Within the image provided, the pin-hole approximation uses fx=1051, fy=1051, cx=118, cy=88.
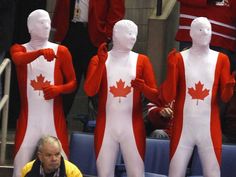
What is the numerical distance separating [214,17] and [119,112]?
5.71 ft

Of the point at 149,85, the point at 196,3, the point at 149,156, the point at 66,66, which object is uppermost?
the point at 196,3

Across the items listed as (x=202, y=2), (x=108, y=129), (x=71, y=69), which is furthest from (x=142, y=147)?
(x=202, y=2)

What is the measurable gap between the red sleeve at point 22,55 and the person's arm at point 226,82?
1.71 m

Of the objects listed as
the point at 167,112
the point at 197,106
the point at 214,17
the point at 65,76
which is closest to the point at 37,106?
the point at 65,76

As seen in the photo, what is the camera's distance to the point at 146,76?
984cm

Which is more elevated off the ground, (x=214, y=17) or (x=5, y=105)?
(x=214, y=17)

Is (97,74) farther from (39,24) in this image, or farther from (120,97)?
(39,24)

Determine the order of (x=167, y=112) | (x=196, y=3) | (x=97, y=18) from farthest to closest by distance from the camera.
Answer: (x=97, y=18)
(x=196, y=3)
(x=167, y=112)

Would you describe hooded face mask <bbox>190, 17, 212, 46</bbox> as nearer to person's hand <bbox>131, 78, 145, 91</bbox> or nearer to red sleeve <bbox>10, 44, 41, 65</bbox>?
person's hand <bbox>131, 78, 145, 91</bbox>

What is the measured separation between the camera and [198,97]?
9695mm

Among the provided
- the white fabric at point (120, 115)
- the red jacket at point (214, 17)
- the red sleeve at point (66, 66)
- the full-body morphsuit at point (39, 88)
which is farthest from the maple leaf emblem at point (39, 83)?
the red jacket at point (214, 17)

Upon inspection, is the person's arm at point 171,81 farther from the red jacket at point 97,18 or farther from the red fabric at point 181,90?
the red jacket at point 97,18

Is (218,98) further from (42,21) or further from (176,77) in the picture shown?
(42,21)

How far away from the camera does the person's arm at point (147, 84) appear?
379 inches
